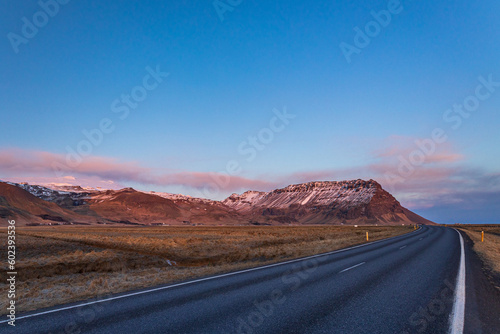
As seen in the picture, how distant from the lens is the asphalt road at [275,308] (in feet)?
20.4

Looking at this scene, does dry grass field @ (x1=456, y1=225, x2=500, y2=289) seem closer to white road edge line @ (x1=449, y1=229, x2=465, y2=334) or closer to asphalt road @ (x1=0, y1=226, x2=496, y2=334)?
white road edge line @ (x1=449, y1=229, x2=465, y2=334)

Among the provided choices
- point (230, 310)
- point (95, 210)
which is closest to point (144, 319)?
point (230, 310)

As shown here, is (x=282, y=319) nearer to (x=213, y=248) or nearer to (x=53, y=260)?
(x=53, y=260)

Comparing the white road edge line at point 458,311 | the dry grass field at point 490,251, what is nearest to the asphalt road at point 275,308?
the white road edge line at point 458,311

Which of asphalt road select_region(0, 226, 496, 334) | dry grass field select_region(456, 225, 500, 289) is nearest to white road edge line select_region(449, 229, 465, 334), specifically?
asphalt road select_region(0, 226, 496, 334)

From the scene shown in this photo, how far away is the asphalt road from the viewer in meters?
6.21

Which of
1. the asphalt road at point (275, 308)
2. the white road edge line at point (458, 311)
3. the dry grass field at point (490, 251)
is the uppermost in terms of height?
the dry grass field at point (490, 251)

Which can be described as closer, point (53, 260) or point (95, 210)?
point (53, 260)

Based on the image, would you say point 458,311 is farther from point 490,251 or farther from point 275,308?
point 490,251

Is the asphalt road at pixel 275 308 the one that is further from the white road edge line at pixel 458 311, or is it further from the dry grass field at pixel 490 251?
the dry grass field at pixel 490 251

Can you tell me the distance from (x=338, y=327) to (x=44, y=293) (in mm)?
10141

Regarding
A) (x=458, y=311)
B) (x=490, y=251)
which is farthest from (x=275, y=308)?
(x=490, y=251)

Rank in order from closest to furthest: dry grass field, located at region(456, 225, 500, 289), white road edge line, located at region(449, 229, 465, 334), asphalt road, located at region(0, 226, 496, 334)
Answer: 1. white road edge line, located at region(449, 229, 465, 334)
2. asphalt road, located at region(0, 226, 496, 334)
3. dry grass field, located at region(456, 225, 500, 289)

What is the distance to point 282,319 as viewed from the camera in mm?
6637
